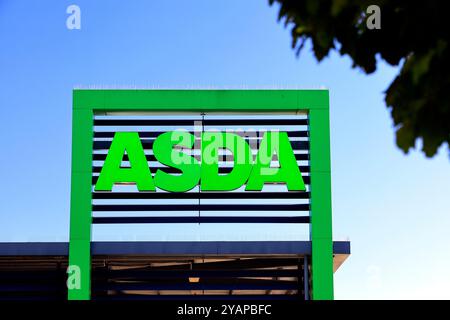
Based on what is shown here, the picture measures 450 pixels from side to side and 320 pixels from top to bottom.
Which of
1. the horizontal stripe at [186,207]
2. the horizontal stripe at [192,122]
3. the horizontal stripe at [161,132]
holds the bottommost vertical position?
the horizontal stripe at [186,207]

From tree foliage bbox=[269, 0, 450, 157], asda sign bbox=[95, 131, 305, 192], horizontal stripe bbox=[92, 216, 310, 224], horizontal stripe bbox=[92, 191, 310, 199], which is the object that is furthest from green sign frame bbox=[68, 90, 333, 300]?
tree foliage bbox=[269, 0, 450, 157]

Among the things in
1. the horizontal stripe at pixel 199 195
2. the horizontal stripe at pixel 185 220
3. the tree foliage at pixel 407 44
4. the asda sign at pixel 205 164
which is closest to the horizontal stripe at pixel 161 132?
the asda sign at pixel 205 164

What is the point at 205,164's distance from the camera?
70.2 feet

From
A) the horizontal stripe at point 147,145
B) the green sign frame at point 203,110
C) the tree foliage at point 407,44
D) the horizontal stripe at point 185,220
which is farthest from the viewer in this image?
the horizontal stripe at point 147,145

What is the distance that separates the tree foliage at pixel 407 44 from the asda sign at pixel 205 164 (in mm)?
15424

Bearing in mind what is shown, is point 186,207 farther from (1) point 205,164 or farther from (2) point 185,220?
(1) point 205,164

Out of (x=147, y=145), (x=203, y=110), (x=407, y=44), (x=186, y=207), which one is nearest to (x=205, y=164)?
(x=186, y=207)

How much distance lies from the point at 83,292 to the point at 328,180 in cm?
747

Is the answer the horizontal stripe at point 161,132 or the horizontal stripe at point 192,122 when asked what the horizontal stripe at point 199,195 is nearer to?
the horizontal stripe at point 161,132

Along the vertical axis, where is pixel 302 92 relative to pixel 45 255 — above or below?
above

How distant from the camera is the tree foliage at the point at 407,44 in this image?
5184mm
